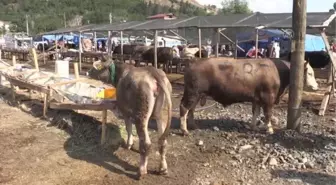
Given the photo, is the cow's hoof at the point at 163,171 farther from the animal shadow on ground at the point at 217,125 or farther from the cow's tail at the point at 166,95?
the animal shadow on ground at the point at 217,125

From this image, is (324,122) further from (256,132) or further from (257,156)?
(257,156)

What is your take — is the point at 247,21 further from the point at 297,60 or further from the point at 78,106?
the point at 78,106

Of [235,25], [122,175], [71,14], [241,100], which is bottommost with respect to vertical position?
[122,175]

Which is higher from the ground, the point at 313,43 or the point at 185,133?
the point at 313,43

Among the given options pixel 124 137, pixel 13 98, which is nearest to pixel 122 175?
pixel 124 137

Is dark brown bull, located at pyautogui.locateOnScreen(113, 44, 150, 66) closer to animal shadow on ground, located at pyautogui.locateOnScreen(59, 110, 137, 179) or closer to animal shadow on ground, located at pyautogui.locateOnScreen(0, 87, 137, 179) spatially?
animal shadow on ground, located at pyautogui.locateOnScreen(0, 87, 137, 179)

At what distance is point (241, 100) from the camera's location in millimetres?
10141

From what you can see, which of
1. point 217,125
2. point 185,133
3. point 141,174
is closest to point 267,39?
point 217,125

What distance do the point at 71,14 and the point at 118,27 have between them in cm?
12130

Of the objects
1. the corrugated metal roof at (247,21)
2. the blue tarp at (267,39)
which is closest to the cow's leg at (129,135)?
the corrugated metal roof at (247,21)

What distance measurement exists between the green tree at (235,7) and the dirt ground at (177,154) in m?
78.7

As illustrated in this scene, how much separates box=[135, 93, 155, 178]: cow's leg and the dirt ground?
0.81 ft

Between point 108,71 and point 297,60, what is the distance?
3.95 meters

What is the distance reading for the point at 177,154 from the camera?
8.27 metres
